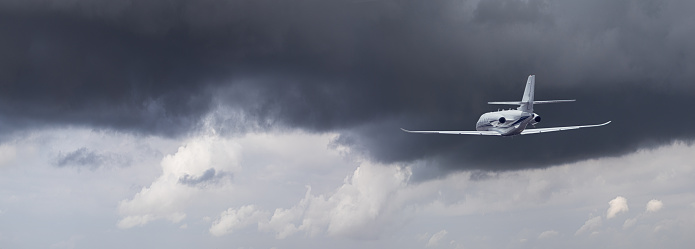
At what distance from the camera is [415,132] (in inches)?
7638

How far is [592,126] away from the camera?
626 feet

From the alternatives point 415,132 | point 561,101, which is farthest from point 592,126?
point 415,132

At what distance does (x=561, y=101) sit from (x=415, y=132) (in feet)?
135

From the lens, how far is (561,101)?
190 metres

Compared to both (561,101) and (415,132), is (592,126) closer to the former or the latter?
(561,101)

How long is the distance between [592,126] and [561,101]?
1118 centimetres

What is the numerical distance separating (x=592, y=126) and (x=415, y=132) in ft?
161
